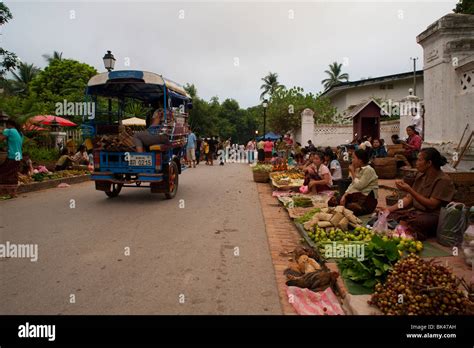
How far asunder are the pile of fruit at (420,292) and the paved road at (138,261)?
3.33ft

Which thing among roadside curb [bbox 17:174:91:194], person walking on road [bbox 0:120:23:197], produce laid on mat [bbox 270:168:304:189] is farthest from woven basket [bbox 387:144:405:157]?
roadside curb [bbox 17:174:91:194]

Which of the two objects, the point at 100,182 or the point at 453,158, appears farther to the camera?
the point at 100,182

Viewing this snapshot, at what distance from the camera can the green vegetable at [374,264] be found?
3979mm

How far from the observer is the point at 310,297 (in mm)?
3895

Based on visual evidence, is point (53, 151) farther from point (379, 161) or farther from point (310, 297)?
point (310, 297)

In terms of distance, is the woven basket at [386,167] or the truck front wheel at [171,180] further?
the woven basket at [386,167]

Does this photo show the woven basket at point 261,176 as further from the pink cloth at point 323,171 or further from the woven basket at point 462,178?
the woven basket at point 462,178

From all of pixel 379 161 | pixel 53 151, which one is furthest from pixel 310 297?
pixel 53 151

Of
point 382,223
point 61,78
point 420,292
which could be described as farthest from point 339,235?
point 61,78
